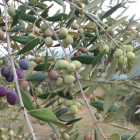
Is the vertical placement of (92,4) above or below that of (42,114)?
above

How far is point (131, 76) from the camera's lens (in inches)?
19.9

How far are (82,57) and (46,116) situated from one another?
29 centimetres

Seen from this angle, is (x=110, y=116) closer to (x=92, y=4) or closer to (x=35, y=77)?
(x=35, y=77)

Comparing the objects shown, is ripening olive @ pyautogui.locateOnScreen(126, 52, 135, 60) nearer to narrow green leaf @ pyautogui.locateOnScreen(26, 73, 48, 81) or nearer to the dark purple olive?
narrow green leaf @ pyautogui.locateOnScreen(26, 73, 48, 81)

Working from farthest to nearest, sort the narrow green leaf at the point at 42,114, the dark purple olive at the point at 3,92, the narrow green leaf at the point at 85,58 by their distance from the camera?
the narrow green leaf at the point at 85,58 < the dark purple olive at the point at 3,92 < the narrow green leaf at the point at 42,114

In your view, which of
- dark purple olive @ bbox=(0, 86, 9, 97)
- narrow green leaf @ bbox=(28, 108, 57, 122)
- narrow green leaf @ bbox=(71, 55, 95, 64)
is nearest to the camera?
narrow green leaf @ bbox=(28, 108, 57, 122)

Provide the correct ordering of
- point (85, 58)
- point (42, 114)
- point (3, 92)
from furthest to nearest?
point (85, 58) < point (3, 92) < point (42, 114)

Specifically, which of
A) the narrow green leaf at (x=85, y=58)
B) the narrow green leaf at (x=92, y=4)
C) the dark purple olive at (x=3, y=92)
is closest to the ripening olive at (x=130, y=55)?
the narrow green leaf at (x=85, y=58)

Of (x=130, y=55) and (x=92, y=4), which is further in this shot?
(x=92, y=4)

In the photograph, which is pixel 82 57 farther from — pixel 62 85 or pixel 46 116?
pixel 46 116

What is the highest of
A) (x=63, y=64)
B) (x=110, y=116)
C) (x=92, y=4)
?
(x=92, y=4)

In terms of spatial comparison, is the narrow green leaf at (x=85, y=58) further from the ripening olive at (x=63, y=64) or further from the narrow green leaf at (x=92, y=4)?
the narrow green leaf at (x=92, y=4)

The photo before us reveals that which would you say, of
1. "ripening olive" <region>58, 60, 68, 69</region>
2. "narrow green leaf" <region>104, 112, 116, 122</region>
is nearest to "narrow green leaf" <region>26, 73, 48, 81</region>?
"ripening olive" <region>58, 60, 68, 69</region>

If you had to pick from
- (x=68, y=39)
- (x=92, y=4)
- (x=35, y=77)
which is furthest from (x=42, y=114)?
(x=92, y=4)
